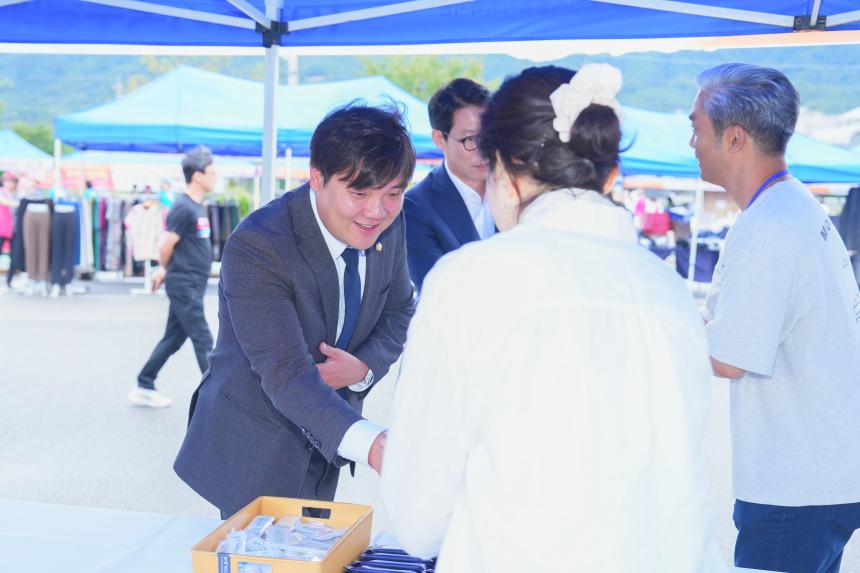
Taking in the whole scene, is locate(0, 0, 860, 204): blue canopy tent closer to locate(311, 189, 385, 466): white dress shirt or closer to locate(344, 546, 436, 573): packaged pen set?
locate(311, 189, 385, 466): white dress shirt

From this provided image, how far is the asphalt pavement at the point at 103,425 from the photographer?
4012 mm

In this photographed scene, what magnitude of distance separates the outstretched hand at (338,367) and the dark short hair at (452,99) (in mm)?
1060

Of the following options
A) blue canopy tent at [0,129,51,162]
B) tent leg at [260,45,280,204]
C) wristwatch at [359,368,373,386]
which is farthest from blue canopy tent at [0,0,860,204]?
blue canopy tent at [0,129,51,162]

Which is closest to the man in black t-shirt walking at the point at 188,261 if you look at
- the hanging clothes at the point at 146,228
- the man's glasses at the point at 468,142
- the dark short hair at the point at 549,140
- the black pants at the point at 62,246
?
the man's glasses at the point at 468,142

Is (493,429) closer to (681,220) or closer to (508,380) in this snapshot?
(508,380)

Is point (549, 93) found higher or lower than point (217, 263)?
higher

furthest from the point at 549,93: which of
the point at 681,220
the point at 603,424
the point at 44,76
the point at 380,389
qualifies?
the point at 44,76

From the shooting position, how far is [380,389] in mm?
6656

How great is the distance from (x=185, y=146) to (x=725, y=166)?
1002 cm

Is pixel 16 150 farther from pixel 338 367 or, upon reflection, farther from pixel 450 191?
pixel 338 367

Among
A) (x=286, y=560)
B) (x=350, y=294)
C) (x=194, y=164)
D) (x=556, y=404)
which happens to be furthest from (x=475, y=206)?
(x=194, y=164)

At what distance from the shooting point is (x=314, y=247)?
1.78 m

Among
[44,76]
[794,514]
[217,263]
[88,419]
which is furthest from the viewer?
[44,76]

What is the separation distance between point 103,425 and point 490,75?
104m
